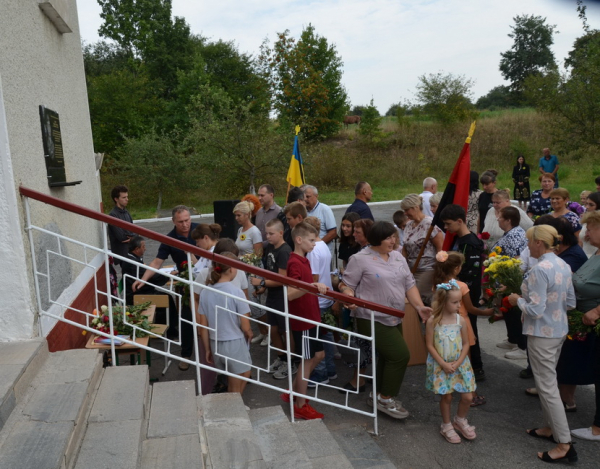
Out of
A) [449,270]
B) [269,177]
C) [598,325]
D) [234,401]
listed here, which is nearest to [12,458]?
[234,401]

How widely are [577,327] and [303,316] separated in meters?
2.20

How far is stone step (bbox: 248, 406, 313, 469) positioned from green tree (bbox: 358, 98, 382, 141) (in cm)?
2845

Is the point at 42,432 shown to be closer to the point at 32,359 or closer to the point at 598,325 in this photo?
the point at 32,359

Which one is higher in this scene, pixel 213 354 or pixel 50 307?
pixel 50 307

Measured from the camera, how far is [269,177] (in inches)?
845

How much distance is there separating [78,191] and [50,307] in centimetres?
229

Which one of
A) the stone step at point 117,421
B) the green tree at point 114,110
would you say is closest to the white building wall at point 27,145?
the stone step at point 117,421

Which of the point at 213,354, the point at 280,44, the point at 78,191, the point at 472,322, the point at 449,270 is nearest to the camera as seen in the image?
the point at 213,354

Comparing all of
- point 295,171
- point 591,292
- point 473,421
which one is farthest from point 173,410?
point 295,171

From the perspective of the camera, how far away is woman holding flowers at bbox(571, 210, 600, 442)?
13.5 feet

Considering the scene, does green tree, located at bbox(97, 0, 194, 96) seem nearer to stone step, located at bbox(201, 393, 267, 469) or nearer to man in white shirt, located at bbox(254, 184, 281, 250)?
man in white shirt, located at bbox(254, 184, 281, 250)

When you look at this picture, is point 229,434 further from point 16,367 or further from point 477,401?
point 477,401

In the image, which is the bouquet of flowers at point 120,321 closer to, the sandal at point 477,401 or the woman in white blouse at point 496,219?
the sandal at point 477,401

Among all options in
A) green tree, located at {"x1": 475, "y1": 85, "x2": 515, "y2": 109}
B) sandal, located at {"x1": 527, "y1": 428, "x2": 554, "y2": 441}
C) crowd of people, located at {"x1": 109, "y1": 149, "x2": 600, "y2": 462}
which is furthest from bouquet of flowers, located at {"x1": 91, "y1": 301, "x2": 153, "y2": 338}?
green tree, located at {"x1": 475, "y1": 85, "x2": 515, "y2": 109}
